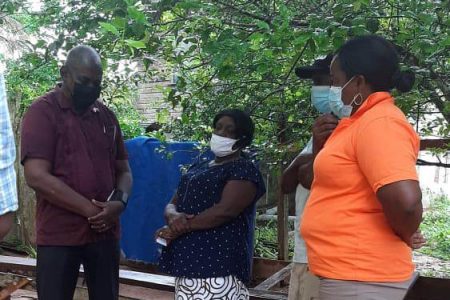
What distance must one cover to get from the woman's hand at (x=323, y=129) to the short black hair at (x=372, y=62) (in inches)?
14.6

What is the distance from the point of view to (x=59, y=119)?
114 inches

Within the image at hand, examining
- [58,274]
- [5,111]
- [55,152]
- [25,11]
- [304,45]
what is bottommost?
[58,274]

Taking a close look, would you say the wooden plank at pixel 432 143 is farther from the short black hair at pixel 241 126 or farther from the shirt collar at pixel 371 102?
the shirt collar at pixel 371 102

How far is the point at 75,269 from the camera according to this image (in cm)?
295

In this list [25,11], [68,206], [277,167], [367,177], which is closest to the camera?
[367,177]

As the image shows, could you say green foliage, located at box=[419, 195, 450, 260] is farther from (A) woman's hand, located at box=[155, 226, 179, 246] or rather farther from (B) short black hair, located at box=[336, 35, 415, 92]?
(B) short black hair, located at box=[336, 35, 415, 92]

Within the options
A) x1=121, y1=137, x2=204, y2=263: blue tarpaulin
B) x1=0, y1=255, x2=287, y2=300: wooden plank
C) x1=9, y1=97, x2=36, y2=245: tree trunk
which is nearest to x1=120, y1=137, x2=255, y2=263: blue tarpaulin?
x1=121, y1=137, x2=204, y2=263: blue tarpaulin

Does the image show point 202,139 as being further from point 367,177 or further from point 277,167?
point 367,177

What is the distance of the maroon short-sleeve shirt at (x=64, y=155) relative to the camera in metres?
2.84

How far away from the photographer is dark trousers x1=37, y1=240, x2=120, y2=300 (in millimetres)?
2854

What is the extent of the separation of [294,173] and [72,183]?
113 centimetres

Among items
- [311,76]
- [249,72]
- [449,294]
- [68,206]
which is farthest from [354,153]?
[449,294]

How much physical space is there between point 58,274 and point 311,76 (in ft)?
5.26

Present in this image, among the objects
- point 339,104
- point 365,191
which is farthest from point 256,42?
point 365,191
